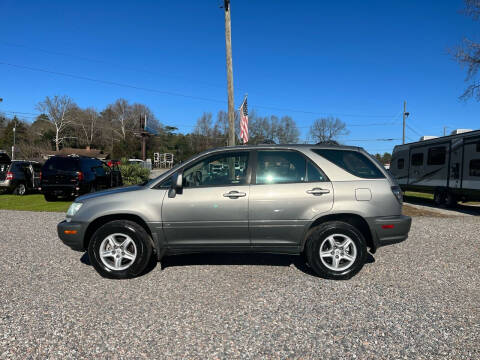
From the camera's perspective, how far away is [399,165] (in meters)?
14.5

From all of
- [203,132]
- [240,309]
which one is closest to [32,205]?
[240,309]

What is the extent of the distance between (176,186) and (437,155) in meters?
12.0

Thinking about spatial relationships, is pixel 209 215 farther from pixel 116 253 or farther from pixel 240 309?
pixel 116 253

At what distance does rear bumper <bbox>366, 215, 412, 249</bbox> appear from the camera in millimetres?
3754

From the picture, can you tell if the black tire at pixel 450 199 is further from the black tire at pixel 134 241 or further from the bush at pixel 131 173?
the bush at pixel 131 173

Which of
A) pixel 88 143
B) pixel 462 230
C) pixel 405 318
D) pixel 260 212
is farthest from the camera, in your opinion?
pixel 88 143

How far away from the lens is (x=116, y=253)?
3.86 meters

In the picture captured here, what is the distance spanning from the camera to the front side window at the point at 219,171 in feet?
12.7

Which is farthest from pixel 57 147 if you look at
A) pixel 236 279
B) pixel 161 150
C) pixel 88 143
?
pixel 236 279

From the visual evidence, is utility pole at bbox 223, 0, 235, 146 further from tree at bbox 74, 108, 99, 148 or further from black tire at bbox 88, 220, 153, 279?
tree at bbox 74, 108, 99, 148

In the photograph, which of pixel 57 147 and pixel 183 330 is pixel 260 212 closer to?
pixel 183 330

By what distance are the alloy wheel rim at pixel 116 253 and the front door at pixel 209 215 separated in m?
0.55

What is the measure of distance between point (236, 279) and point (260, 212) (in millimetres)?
932

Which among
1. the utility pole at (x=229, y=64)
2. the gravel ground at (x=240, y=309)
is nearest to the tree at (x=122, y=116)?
the utility pole at (x=229, y=64)
